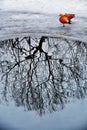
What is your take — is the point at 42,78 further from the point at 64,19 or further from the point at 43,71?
the point at 64,19

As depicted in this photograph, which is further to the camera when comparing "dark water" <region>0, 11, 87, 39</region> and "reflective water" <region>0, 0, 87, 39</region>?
"reflective water" <region>0, 0, 87, 39</region>

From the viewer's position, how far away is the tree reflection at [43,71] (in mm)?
6145

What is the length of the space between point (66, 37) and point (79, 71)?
2.19 meters

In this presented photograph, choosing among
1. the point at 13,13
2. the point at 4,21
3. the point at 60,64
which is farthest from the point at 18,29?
the point at 60,64

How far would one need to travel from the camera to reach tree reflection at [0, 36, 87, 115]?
614 centimetres

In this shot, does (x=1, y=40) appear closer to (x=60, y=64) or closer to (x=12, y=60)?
(x=12, y=60)

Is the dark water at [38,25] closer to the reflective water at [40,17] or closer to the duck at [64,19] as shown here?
the reflective water at [40,17]

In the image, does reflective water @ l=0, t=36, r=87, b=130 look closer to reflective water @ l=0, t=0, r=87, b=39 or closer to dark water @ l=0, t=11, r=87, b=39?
dark water @ l=0, t=11, r=87, b=39

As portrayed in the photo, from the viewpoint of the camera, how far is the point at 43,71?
709 cm
